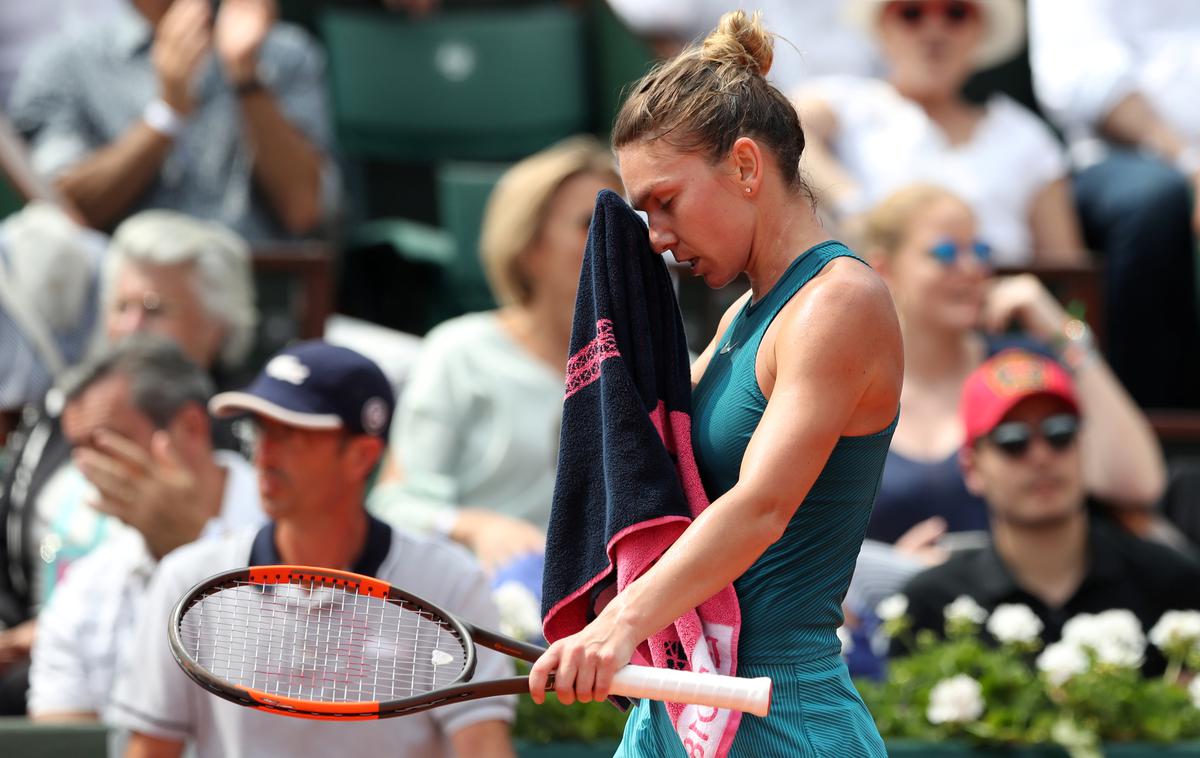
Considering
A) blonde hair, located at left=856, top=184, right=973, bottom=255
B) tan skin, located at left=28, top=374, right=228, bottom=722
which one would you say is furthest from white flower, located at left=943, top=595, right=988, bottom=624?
tan skin, located at left=28, top=374, right=228, bottom=722

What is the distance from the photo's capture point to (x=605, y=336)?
233 cm

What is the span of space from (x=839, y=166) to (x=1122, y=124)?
1.20 metres

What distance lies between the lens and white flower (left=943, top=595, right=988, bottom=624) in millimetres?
3783

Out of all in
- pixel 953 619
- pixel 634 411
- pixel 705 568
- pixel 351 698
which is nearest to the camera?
pixel 705 568

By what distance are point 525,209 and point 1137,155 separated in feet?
7.63

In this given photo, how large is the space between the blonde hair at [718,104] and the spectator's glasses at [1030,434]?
80.4 inches

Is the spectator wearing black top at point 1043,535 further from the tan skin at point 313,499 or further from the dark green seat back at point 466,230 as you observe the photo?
the dark green seat back at point 466,230

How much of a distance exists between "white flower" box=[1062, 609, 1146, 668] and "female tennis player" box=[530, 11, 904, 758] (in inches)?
60.5

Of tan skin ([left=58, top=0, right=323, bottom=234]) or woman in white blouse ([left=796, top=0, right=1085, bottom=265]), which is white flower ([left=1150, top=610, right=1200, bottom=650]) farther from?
tan skin ([left=58, top=0, right=323, bottom=234])

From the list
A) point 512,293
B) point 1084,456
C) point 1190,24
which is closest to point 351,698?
point 512,293

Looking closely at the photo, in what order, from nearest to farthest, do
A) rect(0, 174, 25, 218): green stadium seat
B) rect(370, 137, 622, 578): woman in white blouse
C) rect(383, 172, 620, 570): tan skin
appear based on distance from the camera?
1. rect(370, 137, 622, 578): woman in white blouse
2. rect(383, 172, 620, 570): tan skin
3. rect(0, 174, 25, 218): green stadium seat

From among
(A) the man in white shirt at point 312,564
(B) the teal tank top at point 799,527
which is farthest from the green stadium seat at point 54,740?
(B) the teal tank top at point 799,527

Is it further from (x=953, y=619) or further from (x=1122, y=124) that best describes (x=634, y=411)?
(x=1122, y=124)

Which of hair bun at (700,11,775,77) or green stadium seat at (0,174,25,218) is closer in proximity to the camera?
hair bun at (700,11,775,77)
